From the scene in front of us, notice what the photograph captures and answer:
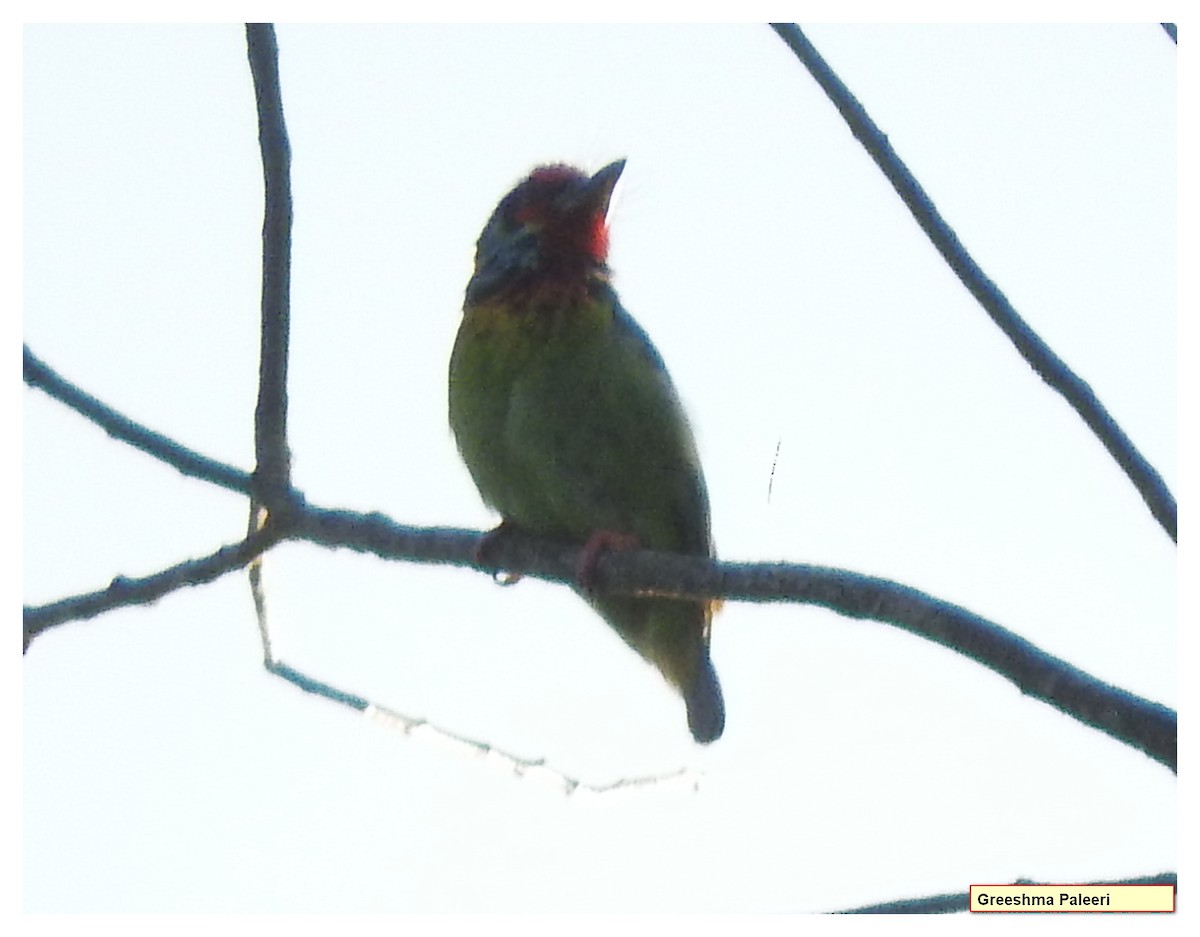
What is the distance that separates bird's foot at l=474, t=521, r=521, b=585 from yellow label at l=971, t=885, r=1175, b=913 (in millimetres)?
1013

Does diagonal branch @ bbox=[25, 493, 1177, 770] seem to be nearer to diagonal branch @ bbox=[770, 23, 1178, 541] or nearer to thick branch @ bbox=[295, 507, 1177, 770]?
thick branch @ bbox=[295, 507, 1177, 770]

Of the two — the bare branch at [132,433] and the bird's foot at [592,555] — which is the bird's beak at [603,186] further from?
the bare branch at [132,433]

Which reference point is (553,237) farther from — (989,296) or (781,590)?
(781,590)

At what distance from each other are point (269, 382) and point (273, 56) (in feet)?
1.72

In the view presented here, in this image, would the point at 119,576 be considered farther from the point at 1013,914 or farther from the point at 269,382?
the point at 1013,914

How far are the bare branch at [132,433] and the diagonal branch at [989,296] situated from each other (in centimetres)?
116

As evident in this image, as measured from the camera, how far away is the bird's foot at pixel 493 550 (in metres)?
2.41

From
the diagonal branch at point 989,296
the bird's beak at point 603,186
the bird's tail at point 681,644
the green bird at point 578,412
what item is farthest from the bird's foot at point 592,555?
the bird's beak at point 603,186

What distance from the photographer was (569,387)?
3027 mm

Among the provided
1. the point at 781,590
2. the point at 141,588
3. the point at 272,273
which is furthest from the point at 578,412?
the point at 781,590

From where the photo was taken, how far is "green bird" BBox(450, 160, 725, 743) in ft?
9.92

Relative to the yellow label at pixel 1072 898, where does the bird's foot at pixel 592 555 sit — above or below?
above

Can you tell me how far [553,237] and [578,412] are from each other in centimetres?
56

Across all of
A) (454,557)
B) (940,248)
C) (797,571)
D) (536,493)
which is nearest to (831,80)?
(940,248)
